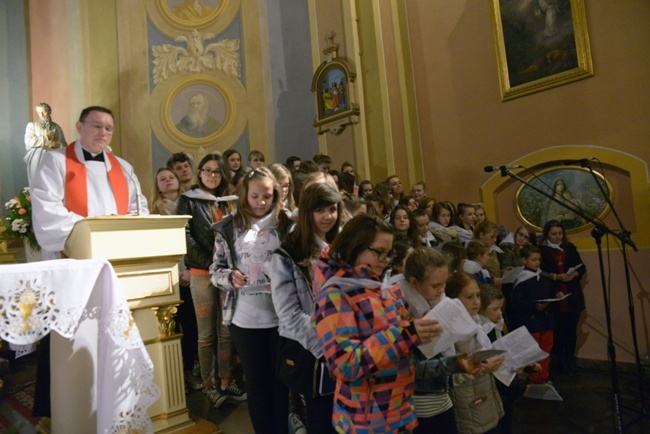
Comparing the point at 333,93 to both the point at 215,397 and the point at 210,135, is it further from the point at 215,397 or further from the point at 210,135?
the point at 215,397

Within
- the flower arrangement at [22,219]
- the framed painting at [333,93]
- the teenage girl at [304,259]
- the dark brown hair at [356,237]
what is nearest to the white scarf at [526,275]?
the teenage girl at [304,259]

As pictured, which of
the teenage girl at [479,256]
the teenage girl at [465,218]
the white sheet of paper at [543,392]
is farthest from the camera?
the teenage girl at [465,218]

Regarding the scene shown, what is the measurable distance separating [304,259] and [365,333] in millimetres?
593

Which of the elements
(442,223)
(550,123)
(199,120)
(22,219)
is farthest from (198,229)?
(199,120)

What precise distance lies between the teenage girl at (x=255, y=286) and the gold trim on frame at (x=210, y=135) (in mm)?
7022

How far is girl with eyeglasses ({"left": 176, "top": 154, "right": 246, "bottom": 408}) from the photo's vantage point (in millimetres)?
3408

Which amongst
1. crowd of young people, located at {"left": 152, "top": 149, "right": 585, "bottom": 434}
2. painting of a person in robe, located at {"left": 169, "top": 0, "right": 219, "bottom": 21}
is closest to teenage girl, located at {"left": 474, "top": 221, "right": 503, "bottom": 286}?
crowd of young people, located at {"left": 152, "top": 149, "right": 585, "bottom": 434}

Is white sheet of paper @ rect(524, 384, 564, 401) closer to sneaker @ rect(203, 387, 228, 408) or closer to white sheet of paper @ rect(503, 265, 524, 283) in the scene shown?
white sheet of paper @ rect(503, 265, 524, 283)

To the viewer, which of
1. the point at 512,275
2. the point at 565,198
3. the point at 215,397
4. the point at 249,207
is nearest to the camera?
the point at 249,207

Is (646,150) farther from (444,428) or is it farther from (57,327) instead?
(57,327)

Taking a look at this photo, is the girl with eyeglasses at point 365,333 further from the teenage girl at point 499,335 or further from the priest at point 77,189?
the priest at point 77,189

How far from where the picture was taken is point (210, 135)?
9.38 meters

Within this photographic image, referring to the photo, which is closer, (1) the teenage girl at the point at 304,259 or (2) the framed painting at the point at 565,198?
(1) the teenage girl at the point at 304,259

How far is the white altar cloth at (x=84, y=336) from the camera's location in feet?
6.06
